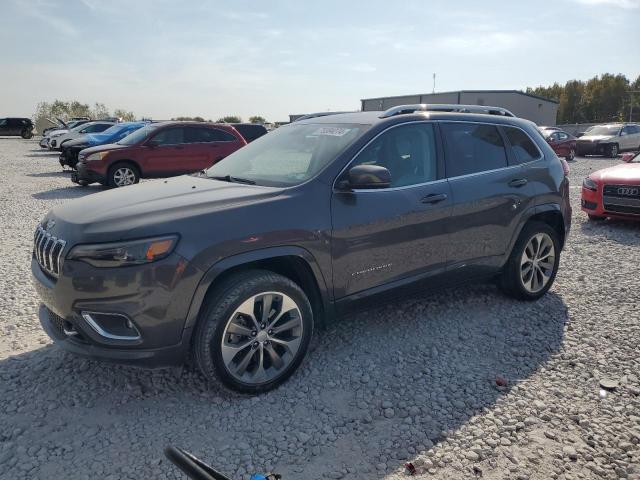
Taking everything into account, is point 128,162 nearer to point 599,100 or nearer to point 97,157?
point 97,157

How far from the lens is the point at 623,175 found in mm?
Answer: 8312

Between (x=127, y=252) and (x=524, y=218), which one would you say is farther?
(x=524, y=218)

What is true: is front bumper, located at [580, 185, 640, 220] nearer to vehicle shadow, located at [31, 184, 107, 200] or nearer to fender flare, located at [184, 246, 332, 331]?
fender flare, located at [184, 246, 332, 331]

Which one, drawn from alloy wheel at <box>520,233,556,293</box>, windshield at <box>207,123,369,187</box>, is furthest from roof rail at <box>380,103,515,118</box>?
alloy wheel at <box>520,233,556,293</box>

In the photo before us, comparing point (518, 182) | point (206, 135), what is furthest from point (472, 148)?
point (206, 135)

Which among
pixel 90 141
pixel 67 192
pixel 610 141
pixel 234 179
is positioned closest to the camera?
pixel 234 179

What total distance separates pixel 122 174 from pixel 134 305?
10561mm

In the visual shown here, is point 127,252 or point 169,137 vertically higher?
point 169,137

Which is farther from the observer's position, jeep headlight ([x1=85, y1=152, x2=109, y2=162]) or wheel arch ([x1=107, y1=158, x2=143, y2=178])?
wheel arch ([x1=107, y1=158, x2=143, y2=178])

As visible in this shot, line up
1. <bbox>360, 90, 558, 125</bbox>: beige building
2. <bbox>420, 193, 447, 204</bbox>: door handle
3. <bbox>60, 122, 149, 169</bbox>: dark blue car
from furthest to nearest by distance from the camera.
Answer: <bbox>360, 90, 558, 125</bbox>: beige building < <bbox>60, 122, 149, 169</bbox>: dark blue car < <bbox>420, 193, 447, 204</bbox>: door handle

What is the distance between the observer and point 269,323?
324 cm

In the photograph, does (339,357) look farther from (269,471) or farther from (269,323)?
(269,471)

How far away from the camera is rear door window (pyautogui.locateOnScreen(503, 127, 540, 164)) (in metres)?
4.76

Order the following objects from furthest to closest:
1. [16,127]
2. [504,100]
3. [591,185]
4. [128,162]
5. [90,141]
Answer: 1. [504,100]
2. [16,127]
3. [90,141]
4. [128,162]
5. [591,185]
